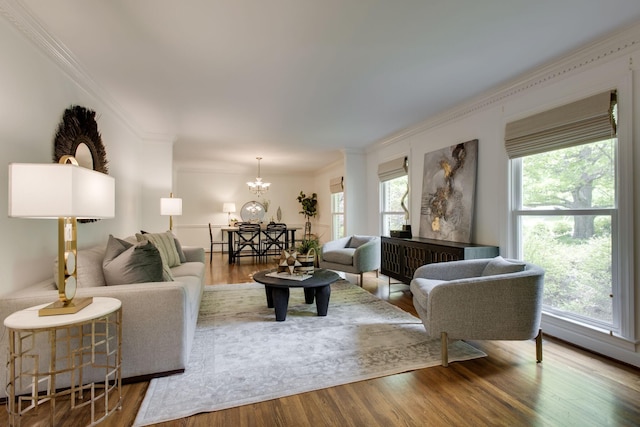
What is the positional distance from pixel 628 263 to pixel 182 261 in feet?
14.1

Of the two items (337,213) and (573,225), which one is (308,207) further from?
(573,225)

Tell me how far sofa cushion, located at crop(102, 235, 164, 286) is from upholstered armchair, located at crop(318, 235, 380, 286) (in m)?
2.74

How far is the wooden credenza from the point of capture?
10.3 ft

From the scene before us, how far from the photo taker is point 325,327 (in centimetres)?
283

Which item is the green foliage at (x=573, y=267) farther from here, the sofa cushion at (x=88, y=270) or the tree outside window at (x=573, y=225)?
the sofa cushion at (x=88, y=270)

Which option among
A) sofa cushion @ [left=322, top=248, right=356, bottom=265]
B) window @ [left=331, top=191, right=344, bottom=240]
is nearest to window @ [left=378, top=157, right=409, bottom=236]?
sofa cushion @ [left=322, top=248, right=356, bottom=265]

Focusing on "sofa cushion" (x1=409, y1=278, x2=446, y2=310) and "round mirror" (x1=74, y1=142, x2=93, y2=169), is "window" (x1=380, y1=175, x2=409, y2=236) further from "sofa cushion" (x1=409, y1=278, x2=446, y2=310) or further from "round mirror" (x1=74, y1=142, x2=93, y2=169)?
"round mirror" (x1=74, y1=142, x2=93, y2=169)

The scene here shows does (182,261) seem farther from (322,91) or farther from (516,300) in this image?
(516,300)

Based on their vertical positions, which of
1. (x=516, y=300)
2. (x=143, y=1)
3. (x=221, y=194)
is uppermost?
(x=143, y=1)

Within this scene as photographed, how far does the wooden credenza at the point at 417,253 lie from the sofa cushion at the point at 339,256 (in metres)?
0.55

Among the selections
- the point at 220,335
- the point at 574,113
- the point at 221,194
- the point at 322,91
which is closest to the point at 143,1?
the point at 322,91

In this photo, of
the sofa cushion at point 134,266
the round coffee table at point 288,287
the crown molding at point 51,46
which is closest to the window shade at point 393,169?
the round coffee table at point 288,287

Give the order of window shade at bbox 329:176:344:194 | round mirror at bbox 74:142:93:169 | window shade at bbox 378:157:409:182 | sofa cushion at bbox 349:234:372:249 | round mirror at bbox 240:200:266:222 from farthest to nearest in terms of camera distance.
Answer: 1. round mirror at bbox 240:200:266:222
2. window shade at bbox 329:176:344:194
3. sofa cushion at bbox 349:234:372:249
4. window shade at bbox 378:157:409:182
5. round mirror at bbox 74:142:93:169

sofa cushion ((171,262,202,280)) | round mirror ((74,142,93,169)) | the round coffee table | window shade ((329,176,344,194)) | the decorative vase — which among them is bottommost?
the round coffee table
